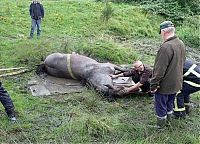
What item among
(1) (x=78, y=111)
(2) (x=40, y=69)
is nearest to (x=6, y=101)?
(1) (x=78, y=111)

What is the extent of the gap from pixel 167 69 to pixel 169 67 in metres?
0.04

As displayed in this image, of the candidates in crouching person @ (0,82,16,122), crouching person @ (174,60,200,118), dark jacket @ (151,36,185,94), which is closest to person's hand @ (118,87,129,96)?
crouching person @ (174,60,200,118)

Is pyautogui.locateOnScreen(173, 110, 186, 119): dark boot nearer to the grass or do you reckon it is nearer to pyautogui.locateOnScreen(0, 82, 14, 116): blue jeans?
the grass

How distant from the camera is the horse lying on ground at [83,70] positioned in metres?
8.41

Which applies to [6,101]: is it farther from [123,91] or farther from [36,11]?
[36,11]

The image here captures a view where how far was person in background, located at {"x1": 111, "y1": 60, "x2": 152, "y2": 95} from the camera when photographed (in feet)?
25.9

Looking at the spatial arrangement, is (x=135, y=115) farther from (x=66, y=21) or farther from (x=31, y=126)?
(x=66, y=21)

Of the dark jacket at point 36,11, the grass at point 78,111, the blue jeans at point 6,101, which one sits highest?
the dark jacket at point 36,11

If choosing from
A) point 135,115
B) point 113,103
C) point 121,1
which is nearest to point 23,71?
point 113,103

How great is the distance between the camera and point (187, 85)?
22.8 ft

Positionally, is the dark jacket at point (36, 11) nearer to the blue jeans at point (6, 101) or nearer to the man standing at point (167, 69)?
the blue jeans at point (6, 101)

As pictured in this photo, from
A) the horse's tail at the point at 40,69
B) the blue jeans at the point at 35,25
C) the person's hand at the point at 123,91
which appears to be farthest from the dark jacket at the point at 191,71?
the blue jeans at the point at 35,25

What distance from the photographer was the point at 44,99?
26.3 ft

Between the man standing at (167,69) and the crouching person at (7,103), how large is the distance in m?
2.43
